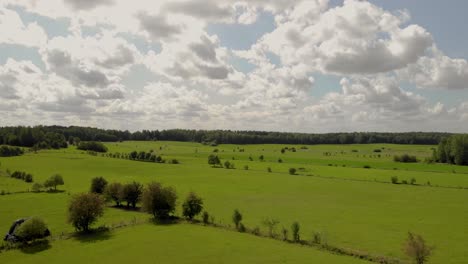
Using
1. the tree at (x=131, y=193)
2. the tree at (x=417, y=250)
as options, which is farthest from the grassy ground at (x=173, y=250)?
the tree at (x=131, y=193)

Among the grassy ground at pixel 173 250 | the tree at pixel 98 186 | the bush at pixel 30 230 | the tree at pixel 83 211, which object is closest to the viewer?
the grassy ground at pixel 173 250

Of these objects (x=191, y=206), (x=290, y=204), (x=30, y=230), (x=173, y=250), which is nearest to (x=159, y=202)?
(x=191, y=206)

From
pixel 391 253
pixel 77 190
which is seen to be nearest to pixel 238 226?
pixel 391 253

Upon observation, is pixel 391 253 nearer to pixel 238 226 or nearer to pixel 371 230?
pixel 371 230

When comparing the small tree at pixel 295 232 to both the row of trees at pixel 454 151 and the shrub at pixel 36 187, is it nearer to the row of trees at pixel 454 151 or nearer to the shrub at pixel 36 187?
the shrub at pixel 36 187

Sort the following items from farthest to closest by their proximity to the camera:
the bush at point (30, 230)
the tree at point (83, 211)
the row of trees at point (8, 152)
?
the row of trees at point (8, 152) < the tree at point (83, 211) < the bush at point (30, 230)

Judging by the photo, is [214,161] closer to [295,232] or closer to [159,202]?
[159,202]

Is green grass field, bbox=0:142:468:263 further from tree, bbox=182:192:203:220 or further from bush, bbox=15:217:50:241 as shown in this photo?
tree, bbox=182:192:203:220
